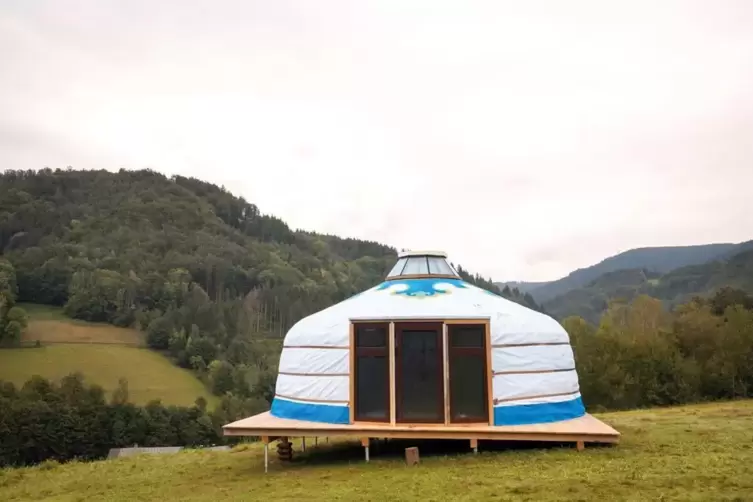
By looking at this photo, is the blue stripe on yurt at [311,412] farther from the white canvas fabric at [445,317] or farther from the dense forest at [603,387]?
the dense forest at [603,387]

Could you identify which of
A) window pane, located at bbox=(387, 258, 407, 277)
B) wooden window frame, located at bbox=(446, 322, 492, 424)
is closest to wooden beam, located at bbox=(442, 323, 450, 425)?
wooden window frame, located at bbox=(446, 322, 492, 424)

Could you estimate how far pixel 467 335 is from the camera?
804 centimetres

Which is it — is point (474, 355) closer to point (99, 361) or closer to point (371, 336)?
point (371, 336)

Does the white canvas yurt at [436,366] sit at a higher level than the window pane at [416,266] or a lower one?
lower

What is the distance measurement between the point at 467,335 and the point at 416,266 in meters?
1.95

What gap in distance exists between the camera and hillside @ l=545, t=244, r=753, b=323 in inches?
2144

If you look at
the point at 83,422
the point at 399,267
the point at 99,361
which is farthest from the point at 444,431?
the point at 99,361

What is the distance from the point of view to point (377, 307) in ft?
27.9

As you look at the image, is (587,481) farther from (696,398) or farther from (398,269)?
(696,398)

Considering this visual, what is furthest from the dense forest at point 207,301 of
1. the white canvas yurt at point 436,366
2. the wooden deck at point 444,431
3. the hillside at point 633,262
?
the hillside at point 633,262

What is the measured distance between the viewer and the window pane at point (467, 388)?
7.96 metres

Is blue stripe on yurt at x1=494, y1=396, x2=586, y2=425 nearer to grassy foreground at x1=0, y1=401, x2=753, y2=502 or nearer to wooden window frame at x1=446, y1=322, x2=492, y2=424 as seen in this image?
wooden window frame at x1=446, y1=322, x2=492, y2=424

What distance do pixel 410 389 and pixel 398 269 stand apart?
2.31 metres

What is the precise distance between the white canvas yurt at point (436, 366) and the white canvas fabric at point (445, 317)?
0.04 feet
